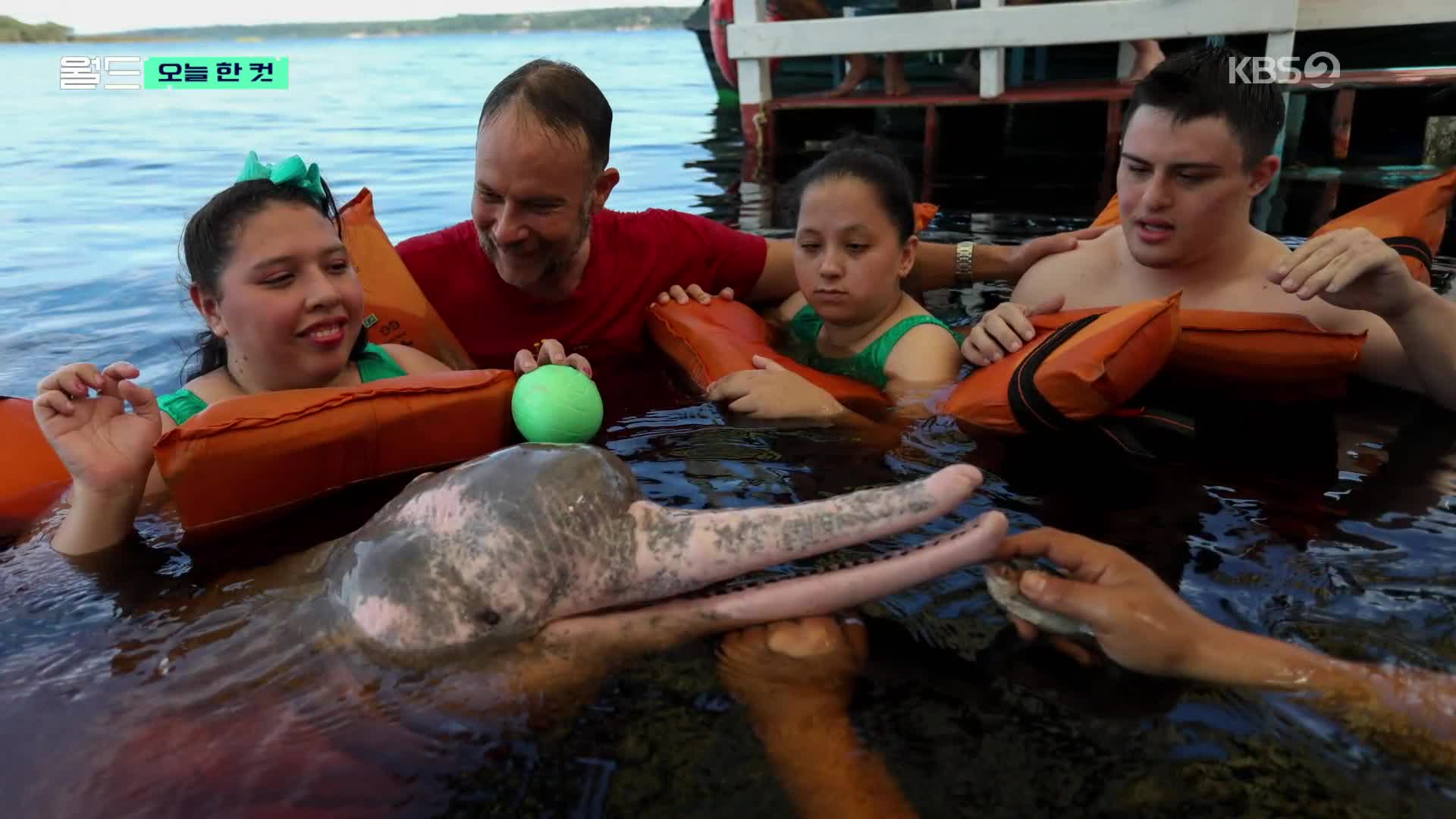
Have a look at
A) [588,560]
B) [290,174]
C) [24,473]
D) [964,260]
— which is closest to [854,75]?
[964,260]

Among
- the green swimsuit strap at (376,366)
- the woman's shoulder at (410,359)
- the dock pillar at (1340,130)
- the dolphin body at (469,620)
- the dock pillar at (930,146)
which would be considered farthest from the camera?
the dock pillar at (930,146)

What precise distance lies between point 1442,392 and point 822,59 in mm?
14748

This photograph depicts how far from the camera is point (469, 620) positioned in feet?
7.84

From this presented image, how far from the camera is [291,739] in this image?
227 centimetres

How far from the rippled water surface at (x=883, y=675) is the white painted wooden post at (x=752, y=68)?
763 cm

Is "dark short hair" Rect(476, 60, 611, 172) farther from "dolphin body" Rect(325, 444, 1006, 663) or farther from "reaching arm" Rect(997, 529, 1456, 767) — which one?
"reaching arm" Rect(997, 529, 1456, 767)

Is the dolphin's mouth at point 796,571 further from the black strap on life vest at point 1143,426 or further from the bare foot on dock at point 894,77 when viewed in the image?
the bare foot on dock at point 894,77

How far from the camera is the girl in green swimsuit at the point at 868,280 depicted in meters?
4.44

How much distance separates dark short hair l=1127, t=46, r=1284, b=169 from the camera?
411 cm

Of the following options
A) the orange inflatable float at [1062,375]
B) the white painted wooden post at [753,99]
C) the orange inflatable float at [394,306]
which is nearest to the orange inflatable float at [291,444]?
the orange inflatable float at [394,306]

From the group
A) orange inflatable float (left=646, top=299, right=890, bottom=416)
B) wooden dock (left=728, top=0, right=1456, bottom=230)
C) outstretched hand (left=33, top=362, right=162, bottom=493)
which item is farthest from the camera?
wooden dock (left=728, top=0, right=1456, bottom=230)

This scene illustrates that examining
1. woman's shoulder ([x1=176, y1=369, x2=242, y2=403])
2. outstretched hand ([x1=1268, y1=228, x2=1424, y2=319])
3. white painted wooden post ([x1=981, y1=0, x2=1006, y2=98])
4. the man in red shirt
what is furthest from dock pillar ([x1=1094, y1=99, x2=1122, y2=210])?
woman's shoulder ([x1=176, y1=369, x2=242, y2=403])

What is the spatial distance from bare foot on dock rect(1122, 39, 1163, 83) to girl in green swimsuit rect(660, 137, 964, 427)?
710cm

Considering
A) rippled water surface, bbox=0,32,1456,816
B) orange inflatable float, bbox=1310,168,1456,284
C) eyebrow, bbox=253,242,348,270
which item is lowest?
rippled water surface, bbox=0,32,1456,816
